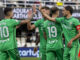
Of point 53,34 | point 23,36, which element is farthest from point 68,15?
point 23,36

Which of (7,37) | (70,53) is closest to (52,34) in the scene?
(70,53)

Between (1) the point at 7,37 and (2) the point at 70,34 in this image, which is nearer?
(1) the point at 7,37

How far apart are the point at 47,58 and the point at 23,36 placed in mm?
11091

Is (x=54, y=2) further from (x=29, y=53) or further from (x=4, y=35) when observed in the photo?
(x=4, y=35)

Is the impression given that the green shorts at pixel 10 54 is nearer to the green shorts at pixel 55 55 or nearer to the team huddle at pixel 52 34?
the team huddle at pixel 52 34

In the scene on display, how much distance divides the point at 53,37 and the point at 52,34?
0.10 m

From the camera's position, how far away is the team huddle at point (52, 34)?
912 centimetres

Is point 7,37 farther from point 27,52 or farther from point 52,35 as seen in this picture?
point 27,52

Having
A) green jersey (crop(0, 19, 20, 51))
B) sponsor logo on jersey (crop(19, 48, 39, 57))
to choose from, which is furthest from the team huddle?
sponsor logo on jersey (crop(19, 48, 39, 57))

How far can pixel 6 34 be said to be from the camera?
911cm

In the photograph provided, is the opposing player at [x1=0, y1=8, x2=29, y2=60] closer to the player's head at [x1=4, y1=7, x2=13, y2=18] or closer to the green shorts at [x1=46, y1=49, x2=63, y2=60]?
the player's head at [x1=4, y1=7, x2=13, y2=18]

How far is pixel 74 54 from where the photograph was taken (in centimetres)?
930

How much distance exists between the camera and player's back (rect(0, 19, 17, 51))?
908 cm

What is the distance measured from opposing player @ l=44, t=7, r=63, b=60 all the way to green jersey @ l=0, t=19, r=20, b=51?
1.10 meters
